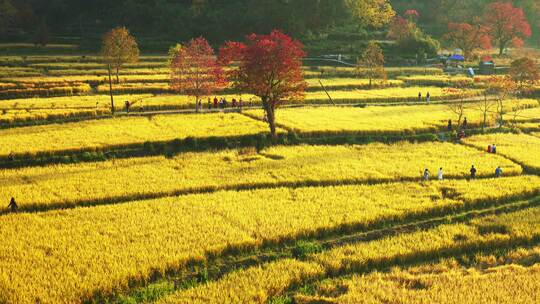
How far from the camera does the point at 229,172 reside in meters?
31.0

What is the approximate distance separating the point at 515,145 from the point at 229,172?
23.0 meters

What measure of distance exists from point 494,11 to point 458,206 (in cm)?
7546

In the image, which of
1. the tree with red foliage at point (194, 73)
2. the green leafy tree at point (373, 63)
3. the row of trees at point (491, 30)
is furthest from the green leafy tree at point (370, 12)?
the tree with red foliage at point (194, 73)

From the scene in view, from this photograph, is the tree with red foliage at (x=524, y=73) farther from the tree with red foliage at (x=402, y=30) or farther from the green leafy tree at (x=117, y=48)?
the green leafy tree at (x=117, y=48)

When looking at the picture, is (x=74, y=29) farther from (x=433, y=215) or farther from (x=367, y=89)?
(x=433, y=215)

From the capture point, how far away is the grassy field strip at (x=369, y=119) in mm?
42188

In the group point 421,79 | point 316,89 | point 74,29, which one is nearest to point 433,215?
point 316,89

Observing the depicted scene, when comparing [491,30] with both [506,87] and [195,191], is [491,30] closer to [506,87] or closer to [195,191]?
[506,87]

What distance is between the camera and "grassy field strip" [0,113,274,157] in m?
35.2

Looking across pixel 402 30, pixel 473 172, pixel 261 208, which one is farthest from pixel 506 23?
pixel 261 208

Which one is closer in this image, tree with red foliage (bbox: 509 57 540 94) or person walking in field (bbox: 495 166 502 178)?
person walking in field (bbox: 495 166 502 178)

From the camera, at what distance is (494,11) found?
292ft

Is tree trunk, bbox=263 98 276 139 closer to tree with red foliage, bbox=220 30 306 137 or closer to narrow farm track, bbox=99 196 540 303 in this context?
tree with red foliage, bbox=220 30 306 137

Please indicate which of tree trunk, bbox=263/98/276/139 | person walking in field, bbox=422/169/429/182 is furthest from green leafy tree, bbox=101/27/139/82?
person walking in field, bbox=422/169/429/182
